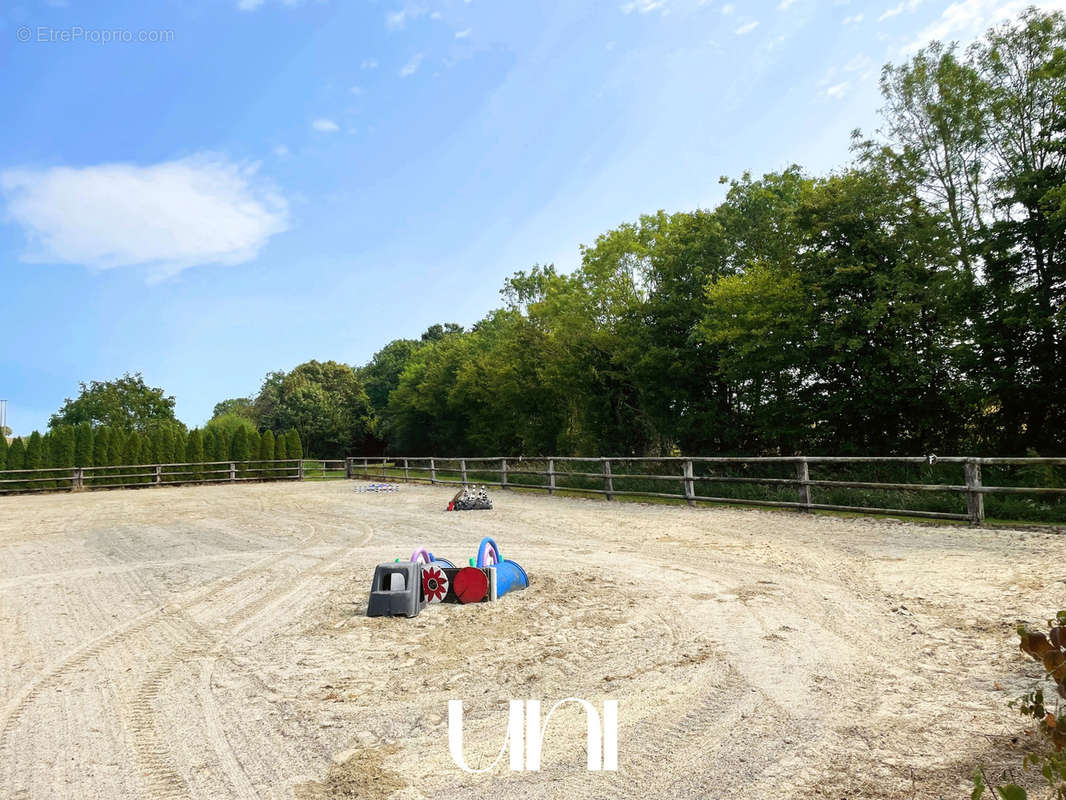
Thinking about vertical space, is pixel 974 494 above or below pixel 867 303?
below

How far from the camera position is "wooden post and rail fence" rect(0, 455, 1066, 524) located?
11062 millimetres

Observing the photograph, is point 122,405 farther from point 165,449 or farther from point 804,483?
point 804,483

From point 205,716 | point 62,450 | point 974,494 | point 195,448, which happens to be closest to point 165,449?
point 195,448

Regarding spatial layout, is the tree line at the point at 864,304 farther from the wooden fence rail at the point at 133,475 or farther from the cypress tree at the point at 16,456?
the cypress tree at the point at 16,456

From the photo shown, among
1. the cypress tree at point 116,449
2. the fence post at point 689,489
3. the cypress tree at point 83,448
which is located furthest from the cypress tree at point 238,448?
the fence post at point 689,489

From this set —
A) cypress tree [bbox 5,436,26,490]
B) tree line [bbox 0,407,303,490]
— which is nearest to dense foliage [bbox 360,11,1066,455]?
tree line [bbox 0,407,303,490]

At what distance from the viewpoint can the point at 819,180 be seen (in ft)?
65.1

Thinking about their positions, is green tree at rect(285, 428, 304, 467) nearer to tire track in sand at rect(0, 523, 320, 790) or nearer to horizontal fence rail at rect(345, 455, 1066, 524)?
horizontal fence rail at rect(345, 455, 1066, 524)

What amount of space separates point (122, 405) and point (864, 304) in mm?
62071

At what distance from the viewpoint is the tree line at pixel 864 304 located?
50.3 ft

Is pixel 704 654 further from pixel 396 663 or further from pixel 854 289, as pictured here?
pixel 854 289

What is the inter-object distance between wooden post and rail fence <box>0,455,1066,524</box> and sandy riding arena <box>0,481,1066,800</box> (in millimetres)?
2588

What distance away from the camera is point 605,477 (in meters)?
16.0

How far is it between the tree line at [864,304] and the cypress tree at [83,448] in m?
22.3
